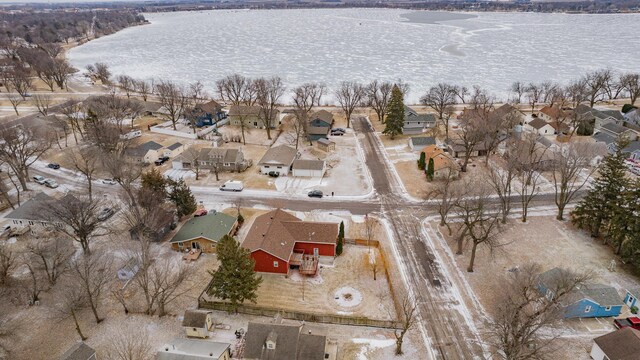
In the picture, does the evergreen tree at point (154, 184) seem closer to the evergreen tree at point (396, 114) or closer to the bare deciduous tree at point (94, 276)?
the bare deciduous tree at point (94, 276)

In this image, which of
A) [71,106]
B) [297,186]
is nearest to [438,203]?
[297,186]

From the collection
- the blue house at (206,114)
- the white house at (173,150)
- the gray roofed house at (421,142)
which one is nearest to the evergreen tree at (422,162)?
the gray roofed house at (421,142)

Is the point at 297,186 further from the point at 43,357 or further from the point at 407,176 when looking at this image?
the point at 43,357

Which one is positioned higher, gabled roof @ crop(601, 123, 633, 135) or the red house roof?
gabled roof @ crop(601, 123, 633, 135)

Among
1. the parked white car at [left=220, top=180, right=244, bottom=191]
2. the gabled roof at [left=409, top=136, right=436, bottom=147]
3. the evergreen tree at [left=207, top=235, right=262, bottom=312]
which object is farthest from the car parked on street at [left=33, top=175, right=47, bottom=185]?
the gabled roof at [left=409, top=136, right=436, bottom=147]

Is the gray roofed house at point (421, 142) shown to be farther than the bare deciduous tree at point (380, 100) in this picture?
No

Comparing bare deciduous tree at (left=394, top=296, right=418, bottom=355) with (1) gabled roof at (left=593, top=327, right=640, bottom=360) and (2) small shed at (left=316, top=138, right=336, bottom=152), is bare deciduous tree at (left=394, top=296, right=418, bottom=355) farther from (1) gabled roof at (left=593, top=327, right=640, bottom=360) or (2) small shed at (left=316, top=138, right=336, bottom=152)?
(2) small shed at (left=316, top=138, right=336, bottom=152)
